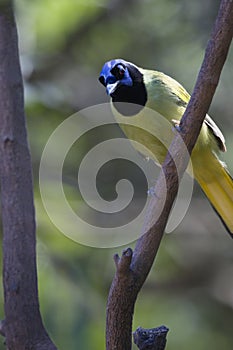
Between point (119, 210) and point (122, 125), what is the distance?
1.01 m

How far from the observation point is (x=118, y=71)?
8.96 feet

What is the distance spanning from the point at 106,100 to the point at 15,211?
1.72 meters

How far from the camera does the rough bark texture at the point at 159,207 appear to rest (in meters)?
1.72

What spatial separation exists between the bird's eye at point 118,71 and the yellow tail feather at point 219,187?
1.37 ft

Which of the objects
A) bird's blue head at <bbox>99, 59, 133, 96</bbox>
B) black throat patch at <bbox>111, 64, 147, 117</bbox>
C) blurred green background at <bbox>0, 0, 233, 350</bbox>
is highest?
bird's blue head at <bbox>99, 59, 133, 96</bbox>

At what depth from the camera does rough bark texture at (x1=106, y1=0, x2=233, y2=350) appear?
172 cm

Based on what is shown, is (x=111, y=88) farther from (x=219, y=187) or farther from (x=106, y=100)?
(x=106, y=100)

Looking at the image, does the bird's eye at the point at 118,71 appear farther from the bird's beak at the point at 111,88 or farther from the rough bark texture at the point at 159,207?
the rough bark texture at the point at 159,207

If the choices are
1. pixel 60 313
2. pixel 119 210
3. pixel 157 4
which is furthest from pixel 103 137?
pixel 60 313

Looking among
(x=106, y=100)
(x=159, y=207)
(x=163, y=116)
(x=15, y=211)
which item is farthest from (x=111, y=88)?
(x=106, y=100)

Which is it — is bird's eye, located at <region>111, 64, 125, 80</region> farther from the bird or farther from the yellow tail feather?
the yellow tail feather

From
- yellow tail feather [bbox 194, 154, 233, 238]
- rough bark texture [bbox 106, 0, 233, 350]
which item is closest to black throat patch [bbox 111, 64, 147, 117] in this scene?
yellow tail feather [bbox 194, 154, 233, 238]

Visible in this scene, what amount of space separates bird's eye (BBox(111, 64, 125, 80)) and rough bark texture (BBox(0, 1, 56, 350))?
1.71 feet

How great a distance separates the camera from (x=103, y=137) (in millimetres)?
3855
